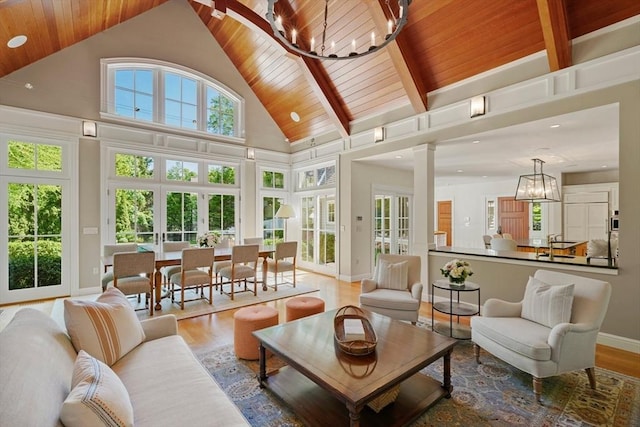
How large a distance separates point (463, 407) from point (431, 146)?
3.61 m

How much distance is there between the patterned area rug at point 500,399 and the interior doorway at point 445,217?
7.99m

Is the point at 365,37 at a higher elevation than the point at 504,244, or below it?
higher

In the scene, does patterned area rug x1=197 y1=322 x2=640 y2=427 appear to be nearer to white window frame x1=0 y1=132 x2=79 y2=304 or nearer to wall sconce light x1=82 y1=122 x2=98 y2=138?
white window frame x1=0 y1=132 x2=79 y2=304

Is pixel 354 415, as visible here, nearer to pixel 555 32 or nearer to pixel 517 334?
pixel 517 334

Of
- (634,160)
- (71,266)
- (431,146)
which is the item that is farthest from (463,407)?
(71,266)

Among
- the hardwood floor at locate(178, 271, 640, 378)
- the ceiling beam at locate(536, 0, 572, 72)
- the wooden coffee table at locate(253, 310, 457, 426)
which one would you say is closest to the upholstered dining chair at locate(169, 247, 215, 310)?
the hardwood floor at locate(178, 271, 640, 378)

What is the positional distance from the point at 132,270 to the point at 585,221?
961 cm

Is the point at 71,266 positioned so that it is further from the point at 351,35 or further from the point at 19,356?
the point at 351,35

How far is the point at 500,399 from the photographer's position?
222cm

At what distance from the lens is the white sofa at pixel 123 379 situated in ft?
3.33

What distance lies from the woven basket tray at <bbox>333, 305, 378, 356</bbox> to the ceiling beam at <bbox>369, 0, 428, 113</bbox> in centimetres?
350

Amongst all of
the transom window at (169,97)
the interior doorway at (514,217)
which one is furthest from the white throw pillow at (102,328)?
the interior doorway at (514,217)

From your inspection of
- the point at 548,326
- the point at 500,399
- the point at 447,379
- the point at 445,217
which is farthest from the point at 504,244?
the point at 445,217

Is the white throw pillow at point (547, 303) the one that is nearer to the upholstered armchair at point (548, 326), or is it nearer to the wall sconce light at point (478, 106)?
the upholstered armchair at point (548, 326)
